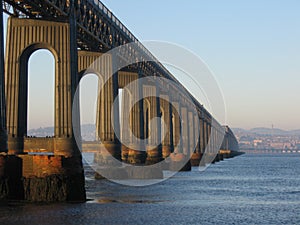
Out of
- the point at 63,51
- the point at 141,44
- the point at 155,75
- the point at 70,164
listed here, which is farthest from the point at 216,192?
the point at 155,75

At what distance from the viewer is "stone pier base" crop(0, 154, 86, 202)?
32594 millimetres

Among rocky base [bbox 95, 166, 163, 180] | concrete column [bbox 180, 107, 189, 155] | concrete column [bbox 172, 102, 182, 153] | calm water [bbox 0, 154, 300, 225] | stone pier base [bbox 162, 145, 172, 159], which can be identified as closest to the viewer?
calm water [bbox 0, 154, 300, 225]

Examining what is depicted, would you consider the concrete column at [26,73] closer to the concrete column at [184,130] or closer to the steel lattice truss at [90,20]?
the steel lattice truss at [90,20]

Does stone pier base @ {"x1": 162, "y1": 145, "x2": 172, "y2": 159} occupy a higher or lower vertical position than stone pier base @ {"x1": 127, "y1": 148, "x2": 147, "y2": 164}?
higher

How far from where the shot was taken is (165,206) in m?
39.8

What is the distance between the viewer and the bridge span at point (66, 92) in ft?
111

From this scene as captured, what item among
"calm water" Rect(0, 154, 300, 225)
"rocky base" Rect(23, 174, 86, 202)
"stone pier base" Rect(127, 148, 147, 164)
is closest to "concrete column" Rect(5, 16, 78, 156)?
"calm water" Rect(0, 154, 300, 225)

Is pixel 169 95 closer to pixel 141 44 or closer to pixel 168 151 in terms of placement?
pixel 168 151

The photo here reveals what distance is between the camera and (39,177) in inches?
1315

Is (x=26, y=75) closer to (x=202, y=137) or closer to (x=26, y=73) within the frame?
(x=26, y=73)

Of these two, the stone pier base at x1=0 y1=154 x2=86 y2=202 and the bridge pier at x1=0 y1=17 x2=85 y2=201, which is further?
the bridge pier at x1=0 y1=17 x2=85 y2=201

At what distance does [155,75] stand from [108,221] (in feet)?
237

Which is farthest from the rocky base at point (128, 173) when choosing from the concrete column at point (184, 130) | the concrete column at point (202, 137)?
the concrete column at point (202, 137)

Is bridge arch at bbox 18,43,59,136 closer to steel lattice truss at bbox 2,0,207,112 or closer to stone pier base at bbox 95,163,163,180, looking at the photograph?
steel lattice truss at bbox 2,0,207,112
